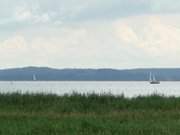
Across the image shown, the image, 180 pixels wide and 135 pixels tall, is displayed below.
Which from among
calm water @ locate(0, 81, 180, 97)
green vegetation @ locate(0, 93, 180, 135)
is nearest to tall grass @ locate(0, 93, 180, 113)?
green vegetation @ locate(0, 93, 180, 135)

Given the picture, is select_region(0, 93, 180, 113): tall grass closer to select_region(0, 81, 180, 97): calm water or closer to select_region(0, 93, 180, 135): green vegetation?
select_region(0, 93, 180, 135): green vegetation

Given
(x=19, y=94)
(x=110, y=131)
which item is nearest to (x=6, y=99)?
(x=19, y=94)

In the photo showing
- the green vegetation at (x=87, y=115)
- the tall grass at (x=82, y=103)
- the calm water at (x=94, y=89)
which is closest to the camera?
the green vegetation at (x=87, y=115)

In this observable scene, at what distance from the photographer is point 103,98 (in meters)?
29.8

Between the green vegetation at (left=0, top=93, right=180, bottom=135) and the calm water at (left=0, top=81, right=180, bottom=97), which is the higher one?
the calm water at (left=0, top=81, right=180, bottom=97)

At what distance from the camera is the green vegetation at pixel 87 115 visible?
15.5 m

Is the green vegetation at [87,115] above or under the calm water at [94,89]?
under

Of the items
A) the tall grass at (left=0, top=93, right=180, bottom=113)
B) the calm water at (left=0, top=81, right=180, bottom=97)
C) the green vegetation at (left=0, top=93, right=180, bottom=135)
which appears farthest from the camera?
the calm water at (left=0, top=81, right=180, bottom=97)

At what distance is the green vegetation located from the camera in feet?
50.9

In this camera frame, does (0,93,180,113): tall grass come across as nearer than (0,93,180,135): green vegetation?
No

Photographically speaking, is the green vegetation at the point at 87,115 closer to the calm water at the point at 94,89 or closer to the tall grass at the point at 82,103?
the tall grass at the point at 82,103

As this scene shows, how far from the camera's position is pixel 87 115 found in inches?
861

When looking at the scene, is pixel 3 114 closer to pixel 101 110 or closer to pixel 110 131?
pixel 101 110

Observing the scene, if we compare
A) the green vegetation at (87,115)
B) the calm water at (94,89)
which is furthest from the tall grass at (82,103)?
the calm water at (94,89)
